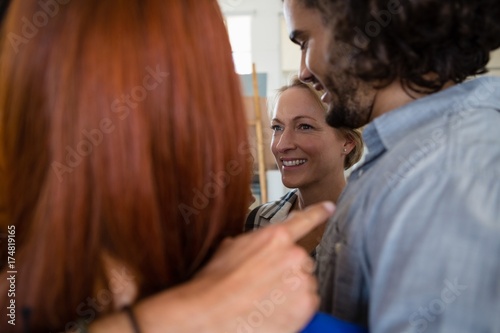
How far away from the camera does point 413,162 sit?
0.71 meters

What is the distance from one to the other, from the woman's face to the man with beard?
0.79m

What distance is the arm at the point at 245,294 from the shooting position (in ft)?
1.63

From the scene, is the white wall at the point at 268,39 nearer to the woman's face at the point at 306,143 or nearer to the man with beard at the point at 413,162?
the woman's face at the point at 306,143

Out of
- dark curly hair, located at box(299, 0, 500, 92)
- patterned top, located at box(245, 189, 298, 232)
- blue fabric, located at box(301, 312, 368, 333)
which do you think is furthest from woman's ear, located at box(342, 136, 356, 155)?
blue fabric, located at box(301, 312, 368, 333)

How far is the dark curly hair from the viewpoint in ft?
3.07

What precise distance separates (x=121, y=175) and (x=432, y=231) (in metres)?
0.43

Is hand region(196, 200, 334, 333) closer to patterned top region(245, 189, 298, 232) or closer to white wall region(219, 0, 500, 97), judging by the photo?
patterned top region(245, 189, 298, 232)

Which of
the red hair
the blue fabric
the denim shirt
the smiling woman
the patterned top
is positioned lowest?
the patterned top

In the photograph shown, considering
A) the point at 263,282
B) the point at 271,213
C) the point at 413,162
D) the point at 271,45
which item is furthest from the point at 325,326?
the point at 271,45

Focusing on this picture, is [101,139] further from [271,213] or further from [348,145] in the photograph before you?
[348,145]

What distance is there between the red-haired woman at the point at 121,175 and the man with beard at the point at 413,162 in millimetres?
177

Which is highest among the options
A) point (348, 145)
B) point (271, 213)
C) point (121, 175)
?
point (121, 175)

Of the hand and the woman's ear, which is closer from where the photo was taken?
the hand

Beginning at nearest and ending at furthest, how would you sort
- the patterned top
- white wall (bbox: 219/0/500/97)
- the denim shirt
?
the denim shirt < the patterned top < white wall (bbox: 219/0/500/97)
